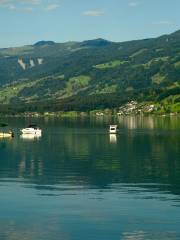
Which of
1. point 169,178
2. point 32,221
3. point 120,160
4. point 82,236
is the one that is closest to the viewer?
point 82,236

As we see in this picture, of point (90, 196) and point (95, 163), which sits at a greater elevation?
point (95, 163)

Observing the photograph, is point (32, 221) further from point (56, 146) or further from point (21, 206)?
point (56, 146)

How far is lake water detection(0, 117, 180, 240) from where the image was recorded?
5831 centimetres

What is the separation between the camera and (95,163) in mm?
120125

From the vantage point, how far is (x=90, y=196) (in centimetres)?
7712

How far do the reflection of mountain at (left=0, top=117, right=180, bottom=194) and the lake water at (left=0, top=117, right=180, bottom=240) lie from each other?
0.14 metres

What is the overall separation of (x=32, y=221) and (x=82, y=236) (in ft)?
25.8

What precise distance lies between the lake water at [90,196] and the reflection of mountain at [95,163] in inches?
5.4

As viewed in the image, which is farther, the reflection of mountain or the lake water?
the reflection of mountain

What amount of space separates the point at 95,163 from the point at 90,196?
43.0 m

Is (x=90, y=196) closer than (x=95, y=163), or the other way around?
(x=90, y=196)

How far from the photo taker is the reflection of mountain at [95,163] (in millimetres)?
95375

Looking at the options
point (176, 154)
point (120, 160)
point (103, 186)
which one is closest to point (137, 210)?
point (103, 186)

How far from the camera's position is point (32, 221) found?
62.2 meters
